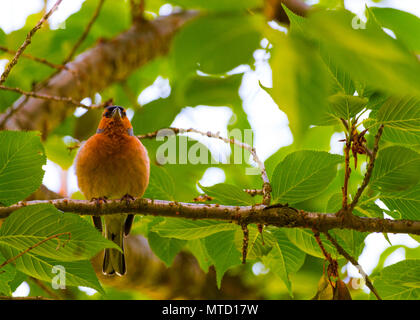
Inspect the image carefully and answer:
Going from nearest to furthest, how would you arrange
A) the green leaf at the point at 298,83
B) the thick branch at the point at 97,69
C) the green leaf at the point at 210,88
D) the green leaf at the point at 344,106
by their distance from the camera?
the green leaf at the point at 298,83 < the green leaf at the point at 210,88 < the green leaf at the point at 344,106 < the thick branch at the point at 97,69

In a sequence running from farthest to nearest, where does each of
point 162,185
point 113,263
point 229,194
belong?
1. point 113,263
2. point 162,185
3. point 229,194

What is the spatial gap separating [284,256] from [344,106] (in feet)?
4.26

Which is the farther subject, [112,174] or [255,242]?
[112,174]

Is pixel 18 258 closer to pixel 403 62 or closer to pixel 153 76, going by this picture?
pixel 403 62

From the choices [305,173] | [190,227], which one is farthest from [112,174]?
[305,173]

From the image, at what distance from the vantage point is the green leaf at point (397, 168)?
2424 mm

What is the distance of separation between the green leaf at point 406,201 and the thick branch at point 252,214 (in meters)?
0.20

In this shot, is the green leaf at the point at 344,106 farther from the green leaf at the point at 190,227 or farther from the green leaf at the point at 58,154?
the green leaf at the point at 58,154

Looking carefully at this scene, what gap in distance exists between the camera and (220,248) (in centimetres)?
289

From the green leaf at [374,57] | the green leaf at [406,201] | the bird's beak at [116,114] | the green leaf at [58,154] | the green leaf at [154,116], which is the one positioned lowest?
the green leaf at [374,57]

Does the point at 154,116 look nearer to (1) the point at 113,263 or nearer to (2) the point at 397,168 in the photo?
(2) the point at 397,168

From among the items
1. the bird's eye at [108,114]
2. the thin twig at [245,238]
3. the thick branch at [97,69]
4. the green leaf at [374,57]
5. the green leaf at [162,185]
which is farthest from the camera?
the bird's eye at [108,114]

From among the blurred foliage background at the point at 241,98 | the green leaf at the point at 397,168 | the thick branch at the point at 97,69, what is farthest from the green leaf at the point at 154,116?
the green leaf at the point at 397,168
